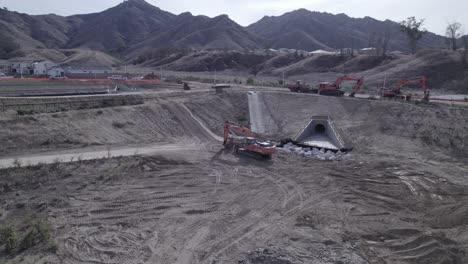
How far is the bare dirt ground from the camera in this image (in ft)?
50.4

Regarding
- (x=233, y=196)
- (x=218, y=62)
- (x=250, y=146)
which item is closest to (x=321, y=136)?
(x=250, y=146)

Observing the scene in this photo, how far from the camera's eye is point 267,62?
10669 cm

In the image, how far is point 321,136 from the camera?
35344mm

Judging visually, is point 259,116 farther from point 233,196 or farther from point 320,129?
point 233,196

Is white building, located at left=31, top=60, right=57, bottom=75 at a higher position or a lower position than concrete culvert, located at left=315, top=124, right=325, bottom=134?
higher

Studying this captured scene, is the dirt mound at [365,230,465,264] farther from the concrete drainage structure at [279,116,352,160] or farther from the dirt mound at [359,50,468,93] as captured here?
the dirt mound at [359,50,468,93]

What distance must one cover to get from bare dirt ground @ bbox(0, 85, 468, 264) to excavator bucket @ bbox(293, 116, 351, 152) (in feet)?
4.09

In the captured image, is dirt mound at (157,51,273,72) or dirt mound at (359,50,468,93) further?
dirt mound at (157,51,273,72)

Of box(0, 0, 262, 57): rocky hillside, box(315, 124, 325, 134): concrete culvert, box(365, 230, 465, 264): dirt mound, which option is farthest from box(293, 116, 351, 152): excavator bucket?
box(0, 0, 262, 57): rocky hillside

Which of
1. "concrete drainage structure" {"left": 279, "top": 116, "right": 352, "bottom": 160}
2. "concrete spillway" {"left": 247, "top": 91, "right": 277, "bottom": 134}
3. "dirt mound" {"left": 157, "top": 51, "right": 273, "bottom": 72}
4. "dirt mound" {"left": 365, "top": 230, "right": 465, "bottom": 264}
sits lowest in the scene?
"dirt mound" {"left": 365, "top": 230, "right": 465, "bottom": 264}

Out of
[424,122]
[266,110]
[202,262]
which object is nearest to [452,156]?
[424,122]

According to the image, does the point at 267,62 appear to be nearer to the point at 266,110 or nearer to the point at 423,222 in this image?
the point at 266,110

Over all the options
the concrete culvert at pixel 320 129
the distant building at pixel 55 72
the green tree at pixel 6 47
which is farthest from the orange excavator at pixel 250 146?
the green tree at pixel 6 47

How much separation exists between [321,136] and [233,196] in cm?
1655
